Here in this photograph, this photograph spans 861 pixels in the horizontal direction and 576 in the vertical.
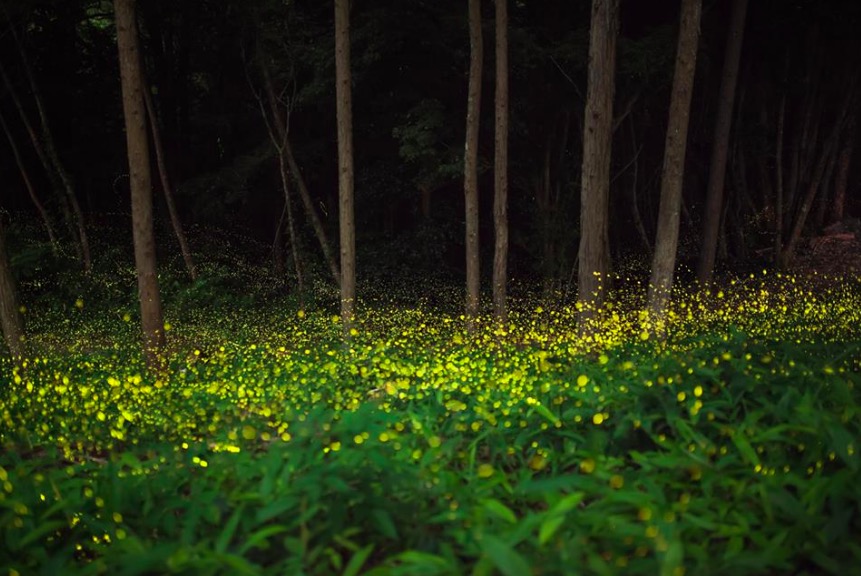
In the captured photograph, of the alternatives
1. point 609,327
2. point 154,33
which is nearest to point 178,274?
point 154,33

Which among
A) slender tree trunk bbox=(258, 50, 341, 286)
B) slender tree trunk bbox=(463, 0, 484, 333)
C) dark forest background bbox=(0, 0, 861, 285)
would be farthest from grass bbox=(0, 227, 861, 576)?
slender tree trunk bbox=(258, 50, 341, 286)

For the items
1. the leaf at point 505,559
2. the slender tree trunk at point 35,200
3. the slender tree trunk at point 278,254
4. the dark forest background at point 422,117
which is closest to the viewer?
the leaf at point 505,559

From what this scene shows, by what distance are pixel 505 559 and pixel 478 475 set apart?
53.0 inches

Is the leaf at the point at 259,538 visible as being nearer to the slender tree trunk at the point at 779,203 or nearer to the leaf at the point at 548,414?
the leaf at the point at 548,414

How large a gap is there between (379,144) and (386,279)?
4209 mm

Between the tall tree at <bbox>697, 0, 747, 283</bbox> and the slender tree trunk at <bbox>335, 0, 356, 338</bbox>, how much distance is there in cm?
856

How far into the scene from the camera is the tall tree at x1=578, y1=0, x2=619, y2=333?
32.9ft

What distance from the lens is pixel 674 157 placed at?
10672 millimetres

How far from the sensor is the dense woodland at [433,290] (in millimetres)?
3127

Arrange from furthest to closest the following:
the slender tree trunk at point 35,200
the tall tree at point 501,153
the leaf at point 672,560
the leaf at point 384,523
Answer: the slender tree trunk at point 35,200
the tall tree at point 501,153
the leaf at point 384,523
the leaf at point 672,560

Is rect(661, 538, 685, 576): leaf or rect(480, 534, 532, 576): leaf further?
rect(661, 538, 685, 576): leaf

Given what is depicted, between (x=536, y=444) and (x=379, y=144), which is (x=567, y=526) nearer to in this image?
(x=536, y=444)

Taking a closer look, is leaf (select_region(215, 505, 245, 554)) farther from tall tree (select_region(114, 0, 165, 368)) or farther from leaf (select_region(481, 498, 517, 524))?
tall tree (select_region(114, 0, 165, 368))

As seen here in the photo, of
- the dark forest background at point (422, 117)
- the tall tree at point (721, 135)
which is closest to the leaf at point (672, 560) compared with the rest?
the dark forest background at point (422, 117)
